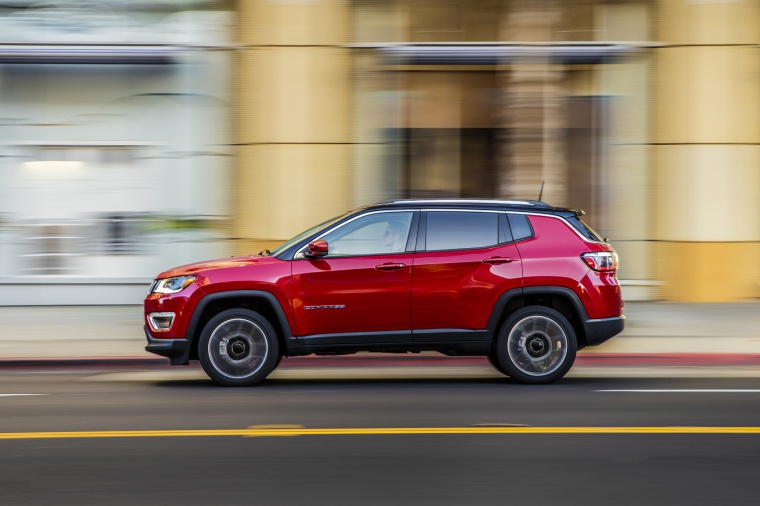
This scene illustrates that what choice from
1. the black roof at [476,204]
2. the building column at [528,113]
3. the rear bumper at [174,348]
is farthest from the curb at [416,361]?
the building column at [528,113]

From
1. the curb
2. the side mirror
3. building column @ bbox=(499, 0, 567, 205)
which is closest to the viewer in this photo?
the side mirror

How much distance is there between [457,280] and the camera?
916 centimetres

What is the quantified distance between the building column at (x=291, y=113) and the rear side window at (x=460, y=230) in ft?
21.1

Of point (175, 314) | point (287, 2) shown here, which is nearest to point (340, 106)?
point (287, 2)

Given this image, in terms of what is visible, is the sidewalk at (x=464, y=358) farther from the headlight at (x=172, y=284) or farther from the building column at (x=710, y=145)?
the headlight at (x=172, y=284)

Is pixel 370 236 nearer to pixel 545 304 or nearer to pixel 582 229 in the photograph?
pixel 545 304

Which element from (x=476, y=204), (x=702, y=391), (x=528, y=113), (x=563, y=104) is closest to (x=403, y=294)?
(x=476, y=204)

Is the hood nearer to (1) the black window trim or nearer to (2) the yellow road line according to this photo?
(1) the black window trim

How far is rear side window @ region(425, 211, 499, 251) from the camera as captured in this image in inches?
365

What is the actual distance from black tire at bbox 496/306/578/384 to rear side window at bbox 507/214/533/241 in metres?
0.63

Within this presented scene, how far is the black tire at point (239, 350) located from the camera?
30.1ft

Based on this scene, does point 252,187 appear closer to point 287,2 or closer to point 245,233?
point 245,233

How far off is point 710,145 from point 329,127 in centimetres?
555

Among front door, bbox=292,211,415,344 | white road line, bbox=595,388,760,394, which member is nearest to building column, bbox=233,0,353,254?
front door, bbox=292,211,415,344
